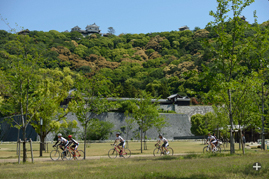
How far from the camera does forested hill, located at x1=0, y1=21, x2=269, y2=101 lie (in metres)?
87.9

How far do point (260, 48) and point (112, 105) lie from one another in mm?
12173

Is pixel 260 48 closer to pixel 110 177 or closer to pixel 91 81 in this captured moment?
pixel 91 81

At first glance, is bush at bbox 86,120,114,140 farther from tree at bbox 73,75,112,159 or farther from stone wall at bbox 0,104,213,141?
tree at bbox 73,75,112,159

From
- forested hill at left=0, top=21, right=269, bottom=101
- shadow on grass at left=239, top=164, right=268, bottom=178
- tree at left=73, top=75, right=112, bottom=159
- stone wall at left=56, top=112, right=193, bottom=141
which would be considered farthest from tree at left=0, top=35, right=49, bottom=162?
forested hill at left=0, top=21, right=269, bottom=101

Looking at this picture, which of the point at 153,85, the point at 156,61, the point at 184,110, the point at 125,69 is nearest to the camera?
the point at 184,110

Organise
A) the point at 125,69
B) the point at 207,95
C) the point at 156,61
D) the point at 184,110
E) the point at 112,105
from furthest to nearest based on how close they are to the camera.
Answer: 1. the point at 156,61
2. the point at 125,69
3. the point at 184,110
4. the point at 112,105
5. the point at 207,95

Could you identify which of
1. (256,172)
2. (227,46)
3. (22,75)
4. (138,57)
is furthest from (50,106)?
(138,57)

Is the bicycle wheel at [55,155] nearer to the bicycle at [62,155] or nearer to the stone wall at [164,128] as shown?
the bicycle at [62,155]

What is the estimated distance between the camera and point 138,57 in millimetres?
137625

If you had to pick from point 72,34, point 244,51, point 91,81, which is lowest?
point 91,81

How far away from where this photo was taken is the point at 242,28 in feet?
57.7

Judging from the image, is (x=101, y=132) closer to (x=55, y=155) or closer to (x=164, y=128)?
(x=164, y=128)

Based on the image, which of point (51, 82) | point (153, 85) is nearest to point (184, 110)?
point (153, 85)

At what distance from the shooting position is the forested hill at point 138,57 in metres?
87.9
